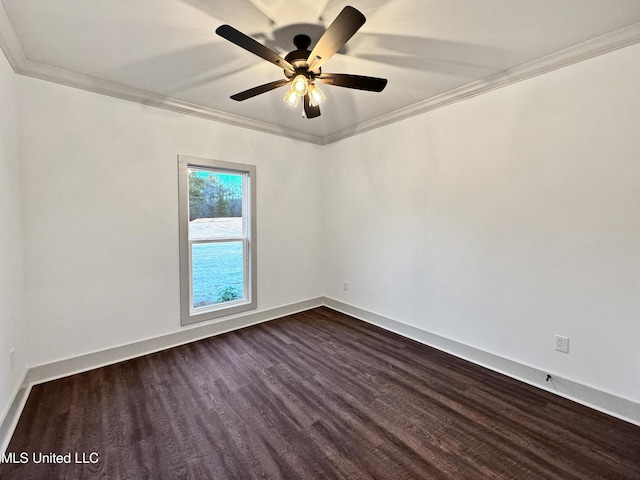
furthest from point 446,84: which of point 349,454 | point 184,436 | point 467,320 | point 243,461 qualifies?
point 184,436

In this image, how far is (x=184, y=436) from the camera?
5.90 ft

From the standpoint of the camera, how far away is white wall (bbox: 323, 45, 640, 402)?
6.44ft

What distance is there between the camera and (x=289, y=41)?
2.00 meters

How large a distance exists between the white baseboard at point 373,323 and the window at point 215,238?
0.20 metres

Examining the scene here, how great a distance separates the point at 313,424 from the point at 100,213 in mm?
2588

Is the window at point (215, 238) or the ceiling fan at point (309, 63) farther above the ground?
the ceiling fan at point (309, 63)

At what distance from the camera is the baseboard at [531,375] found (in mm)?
1971

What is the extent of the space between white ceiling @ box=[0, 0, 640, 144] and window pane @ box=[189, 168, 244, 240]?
2.92ft

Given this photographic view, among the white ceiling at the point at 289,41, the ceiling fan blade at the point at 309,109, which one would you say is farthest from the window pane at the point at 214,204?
the ceiling fan blade at the point at 309,109

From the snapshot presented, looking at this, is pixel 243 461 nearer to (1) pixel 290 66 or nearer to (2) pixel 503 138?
(1) pixel 290 66

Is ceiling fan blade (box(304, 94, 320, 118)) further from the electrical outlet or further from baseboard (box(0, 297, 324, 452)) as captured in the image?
the electrical outlet

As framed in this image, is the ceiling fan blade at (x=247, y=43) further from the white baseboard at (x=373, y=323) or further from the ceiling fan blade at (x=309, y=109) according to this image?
the white baseboard at (x=373, y=323)

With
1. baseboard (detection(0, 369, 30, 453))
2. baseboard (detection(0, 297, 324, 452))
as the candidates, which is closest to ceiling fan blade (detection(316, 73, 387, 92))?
baseboard (detection(0, 297, 324, 452))


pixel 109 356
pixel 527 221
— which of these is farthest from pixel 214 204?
pixel 527 221
